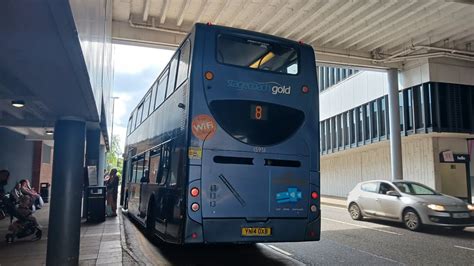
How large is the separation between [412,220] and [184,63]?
8.45m

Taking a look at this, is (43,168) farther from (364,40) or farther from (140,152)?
(364,40)

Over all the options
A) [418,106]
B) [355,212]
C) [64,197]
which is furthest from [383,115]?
[64,197]

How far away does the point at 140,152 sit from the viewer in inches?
489

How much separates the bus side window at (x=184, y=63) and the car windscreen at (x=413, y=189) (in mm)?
8567

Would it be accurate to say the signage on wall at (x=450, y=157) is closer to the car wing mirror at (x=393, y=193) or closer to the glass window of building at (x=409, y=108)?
the glass window of building at (x=409, y=108)

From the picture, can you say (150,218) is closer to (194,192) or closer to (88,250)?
(88,250)

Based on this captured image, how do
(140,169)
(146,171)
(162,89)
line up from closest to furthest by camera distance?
(162,89) → (146,171) → (140,169)

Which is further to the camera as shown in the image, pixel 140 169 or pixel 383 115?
pixel 383 115

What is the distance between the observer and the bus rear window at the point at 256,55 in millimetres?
7184

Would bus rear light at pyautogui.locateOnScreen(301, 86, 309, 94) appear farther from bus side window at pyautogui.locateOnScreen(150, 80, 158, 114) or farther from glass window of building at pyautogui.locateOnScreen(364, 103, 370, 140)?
glass window of building at pyautogui.locateOnScreen(364, 103, 370, 140)

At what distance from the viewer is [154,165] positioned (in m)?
9.47

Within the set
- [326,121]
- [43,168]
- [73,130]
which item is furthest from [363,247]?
[326,121]

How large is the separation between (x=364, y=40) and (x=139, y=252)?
1499cm

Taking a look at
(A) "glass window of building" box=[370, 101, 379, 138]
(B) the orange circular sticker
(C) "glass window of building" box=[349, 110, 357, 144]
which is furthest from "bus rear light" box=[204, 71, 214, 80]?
(C) "glass window of building" box=[349, 110, 357, 144]
